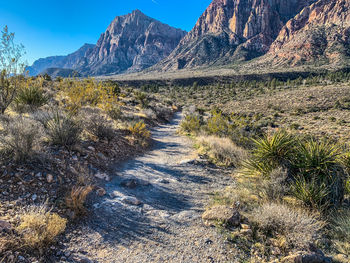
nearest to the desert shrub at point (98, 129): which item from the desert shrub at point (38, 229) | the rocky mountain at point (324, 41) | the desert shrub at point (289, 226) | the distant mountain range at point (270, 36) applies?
the desert shrub at point (38, 229)

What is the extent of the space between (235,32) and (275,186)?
628ft

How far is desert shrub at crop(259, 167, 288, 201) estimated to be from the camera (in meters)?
4.22

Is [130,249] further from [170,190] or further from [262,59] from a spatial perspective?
[262,59]

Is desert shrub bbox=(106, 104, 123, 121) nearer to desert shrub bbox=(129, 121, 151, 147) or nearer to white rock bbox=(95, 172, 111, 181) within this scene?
desert shrub bbox=(129, 121, 151, 147)

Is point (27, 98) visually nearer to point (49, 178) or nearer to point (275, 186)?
point (49, 178)

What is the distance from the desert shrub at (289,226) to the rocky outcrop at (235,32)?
136603 millimetres

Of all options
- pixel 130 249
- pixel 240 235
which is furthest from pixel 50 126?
pixel 240 235

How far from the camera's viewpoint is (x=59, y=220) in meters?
2.91

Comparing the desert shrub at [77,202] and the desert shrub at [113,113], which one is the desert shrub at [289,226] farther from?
the desert shrub at [113,113]

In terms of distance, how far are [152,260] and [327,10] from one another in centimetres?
18712

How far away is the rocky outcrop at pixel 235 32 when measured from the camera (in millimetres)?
140500

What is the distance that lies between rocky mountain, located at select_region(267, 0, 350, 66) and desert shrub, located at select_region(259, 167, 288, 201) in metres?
107


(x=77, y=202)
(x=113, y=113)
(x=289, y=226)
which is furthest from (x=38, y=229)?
(x=113, y=113)

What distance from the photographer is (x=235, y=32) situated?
542ft
